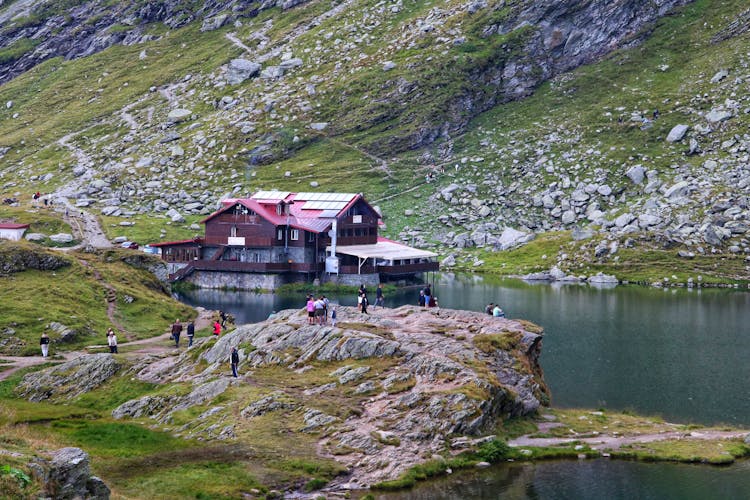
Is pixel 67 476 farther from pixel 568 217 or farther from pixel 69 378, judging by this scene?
pixel 568 217

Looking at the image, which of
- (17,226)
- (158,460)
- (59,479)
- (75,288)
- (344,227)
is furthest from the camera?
(344,227)

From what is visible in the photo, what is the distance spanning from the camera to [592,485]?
54.5 meters

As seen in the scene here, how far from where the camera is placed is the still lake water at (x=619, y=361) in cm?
5447

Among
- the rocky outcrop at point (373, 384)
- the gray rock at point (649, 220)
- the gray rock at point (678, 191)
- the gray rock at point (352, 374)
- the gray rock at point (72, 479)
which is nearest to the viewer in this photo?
the gray rock at point (72, 479)

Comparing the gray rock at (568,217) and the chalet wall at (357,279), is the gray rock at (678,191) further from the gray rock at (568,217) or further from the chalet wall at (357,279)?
the chalet wall at (357,279)

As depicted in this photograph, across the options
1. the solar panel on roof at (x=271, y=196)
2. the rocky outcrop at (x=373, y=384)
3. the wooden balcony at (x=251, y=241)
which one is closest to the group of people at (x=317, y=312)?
the rocky outcrop at (x=373, y=384)

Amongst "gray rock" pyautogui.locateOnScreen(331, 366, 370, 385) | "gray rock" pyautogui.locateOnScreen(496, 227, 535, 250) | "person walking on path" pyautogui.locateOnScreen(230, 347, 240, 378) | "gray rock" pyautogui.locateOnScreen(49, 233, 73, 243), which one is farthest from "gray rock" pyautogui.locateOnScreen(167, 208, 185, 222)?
"gray rock" pyautogui.locateOnScreen(331, 366, 370, 385)

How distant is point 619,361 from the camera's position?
92.0m

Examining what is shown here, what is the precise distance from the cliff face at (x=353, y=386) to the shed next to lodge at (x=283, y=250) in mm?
78142

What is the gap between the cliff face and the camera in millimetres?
57344

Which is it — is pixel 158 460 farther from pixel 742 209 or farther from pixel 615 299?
pixel 742 209

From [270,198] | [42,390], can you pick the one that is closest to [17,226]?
[270,198]

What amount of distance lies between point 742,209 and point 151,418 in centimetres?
13695

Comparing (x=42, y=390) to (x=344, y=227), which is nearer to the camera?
(x=42, y=390)
